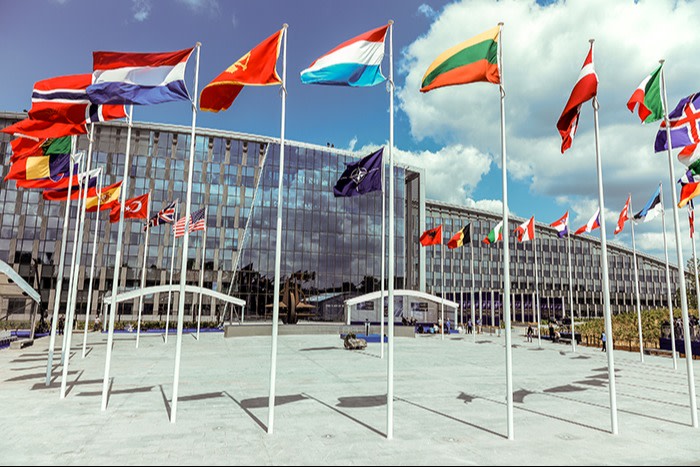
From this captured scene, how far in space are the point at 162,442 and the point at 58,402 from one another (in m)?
6.23

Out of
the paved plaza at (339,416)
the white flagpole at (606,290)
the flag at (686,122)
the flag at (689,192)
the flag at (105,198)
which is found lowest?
the paved plaza at (339,416)

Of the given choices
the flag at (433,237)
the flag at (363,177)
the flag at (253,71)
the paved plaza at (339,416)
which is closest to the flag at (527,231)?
the flag at (433,237)

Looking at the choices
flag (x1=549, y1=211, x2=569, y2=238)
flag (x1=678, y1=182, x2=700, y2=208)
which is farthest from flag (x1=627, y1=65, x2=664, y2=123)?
flag (x1=549, y1=211, x2=569, y2=238)

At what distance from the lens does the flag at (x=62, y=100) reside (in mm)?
13086

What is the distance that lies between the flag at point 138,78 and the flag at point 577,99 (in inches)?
403

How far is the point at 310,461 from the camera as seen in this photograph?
878 cm

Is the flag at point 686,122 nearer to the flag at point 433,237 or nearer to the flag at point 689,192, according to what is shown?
the flag at point 689,192

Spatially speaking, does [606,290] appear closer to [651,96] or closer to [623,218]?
[651,96]

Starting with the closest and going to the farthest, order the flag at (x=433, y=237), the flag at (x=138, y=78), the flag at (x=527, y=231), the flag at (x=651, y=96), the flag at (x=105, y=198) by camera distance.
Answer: the flag at (x=138, y=78) < the flag at (x=651, y=96) < the flag at (x=105, y=198) < the flag at (x=527, y=231) < the flag at (x=433, y=237)

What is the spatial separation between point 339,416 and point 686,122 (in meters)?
13.4

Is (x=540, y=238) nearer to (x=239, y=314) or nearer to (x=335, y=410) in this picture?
(x=239, y=314)

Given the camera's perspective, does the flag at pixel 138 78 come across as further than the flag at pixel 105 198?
No

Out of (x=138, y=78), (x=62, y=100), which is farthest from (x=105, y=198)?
(x=138, y=78)

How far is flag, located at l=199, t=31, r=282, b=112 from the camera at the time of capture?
11.3 meters
